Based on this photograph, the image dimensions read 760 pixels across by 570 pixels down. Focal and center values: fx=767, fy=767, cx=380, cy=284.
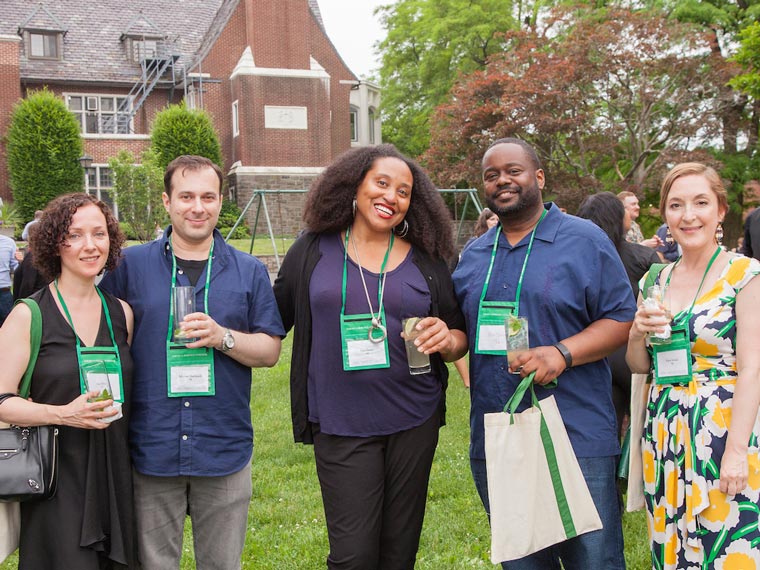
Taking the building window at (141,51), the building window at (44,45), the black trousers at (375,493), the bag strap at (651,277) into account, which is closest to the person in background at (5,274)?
the black trousers at (375,493)

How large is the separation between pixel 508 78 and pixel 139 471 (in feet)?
70.9

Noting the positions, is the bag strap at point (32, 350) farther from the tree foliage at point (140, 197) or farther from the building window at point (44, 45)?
the building window at point (44, 45)

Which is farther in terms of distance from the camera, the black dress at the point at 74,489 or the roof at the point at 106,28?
the roof at the point at 106,28

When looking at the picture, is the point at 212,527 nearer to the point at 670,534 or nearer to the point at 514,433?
the point at 514,433

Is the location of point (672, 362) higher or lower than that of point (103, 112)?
lower

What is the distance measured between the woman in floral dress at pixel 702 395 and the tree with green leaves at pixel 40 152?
26650 mm

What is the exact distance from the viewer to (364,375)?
321cm

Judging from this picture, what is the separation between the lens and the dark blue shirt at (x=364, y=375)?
321cm

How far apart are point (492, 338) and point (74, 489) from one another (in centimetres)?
174

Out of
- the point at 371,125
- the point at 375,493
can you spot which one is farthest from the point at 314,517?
the point at 371,125

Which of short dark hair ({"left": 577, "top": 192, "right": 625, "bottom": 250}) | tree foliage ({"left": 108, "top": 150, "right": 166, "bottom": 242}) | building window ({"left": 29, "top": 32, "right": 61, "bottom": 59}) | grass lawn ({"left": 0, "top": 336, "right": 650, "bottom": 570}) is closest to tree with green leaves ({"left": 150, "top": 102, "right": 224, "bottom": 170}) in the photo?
tree foliage ({"left": 108, "top": 150, "right": 166, "bottom": 242})

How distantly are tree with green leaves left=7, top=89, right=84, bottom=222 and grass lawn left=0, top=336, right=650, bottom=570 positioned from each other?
22400 mm

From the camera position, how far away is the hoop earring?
3.51 m

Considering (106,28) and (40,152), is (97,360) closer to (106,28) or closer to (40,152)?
(40,152)
